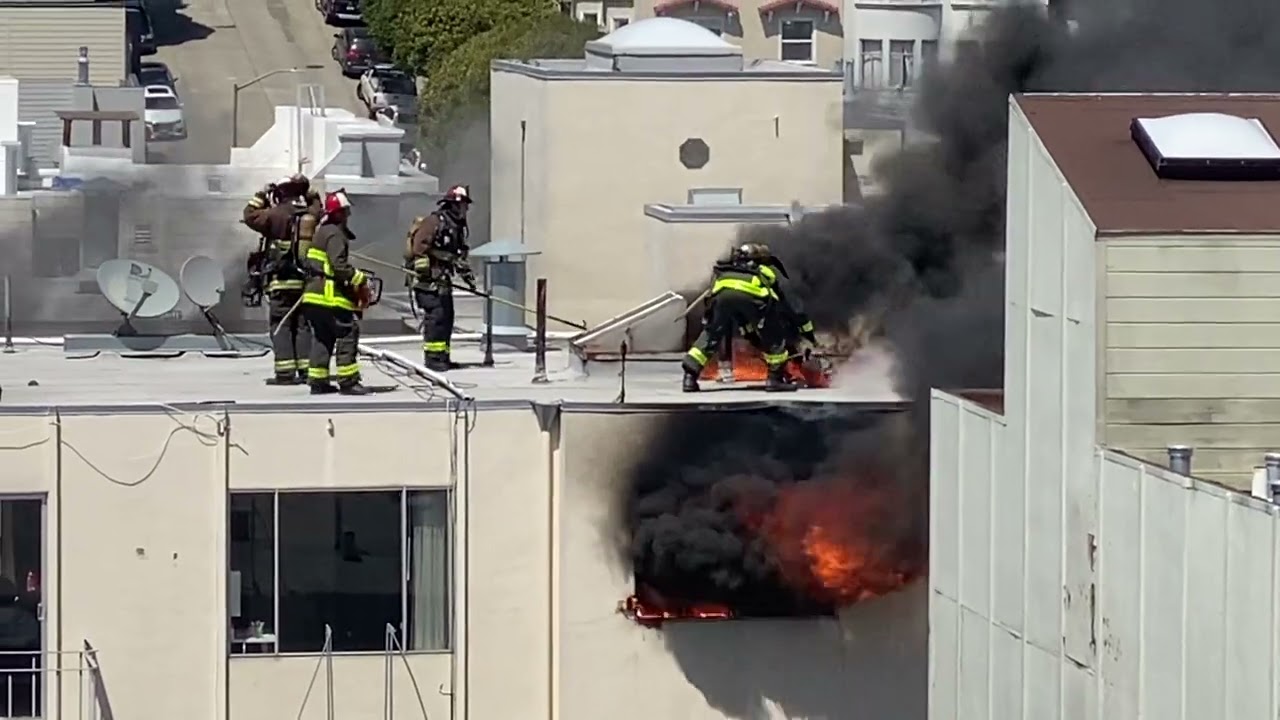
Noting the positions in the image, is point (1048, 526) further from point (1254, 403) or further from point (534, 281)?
point (534, 281)

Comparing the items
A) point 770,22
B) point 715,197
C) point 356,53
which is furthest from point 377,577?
point 356,53

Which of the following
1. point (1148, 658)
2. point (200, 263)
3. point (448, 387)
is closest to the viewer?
point (1148, 658)

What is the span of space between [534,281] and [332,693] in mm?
8742

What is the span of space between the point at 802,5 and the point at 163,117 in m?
17.9

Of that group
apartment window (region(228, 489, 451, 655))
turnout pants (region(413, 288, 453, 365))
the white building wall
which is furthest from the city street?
the white building wall

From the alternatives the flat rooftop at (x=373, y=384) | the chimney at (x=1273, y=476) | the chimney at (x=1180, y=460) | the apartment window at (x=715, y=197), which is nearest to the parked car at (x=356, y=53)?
the apartment window at (x=715, y=197)

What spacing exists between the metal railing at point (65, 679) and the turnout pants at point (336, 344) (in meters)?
2.63

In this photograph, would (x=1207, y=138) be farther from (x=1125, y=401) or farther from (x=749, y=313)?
(x=749, y=313)

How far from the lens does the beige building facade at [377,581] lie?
19.3 meters

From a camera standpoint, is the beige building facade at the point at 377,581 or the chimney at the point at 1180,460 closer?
the chimney at the point at 1180,460

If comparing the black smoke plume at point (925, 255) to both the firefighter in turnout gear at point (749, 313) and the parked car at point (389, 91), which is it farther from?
the parked car at point (389, 91)

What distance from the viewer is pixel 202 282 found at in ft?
77.0

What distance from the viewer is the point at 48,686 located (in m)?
19.4

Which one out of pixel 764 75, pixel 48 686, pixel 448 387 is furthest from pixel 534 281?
pixel 48 686
